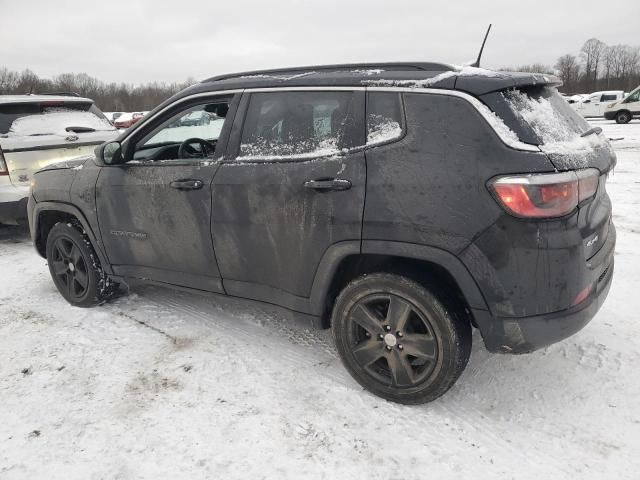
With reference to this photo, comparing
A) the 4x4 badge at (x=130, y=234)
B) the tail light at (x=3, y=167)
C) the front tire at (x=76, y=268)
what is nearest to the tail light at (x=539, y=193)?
the 4x4 badge at (x=130, y=234)

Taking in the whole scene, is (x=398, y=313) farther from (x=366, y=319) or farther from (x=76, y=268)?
(x=76, y=268)

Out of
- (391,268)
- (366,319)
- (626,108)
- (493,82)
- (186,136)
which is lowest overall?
(366,319)

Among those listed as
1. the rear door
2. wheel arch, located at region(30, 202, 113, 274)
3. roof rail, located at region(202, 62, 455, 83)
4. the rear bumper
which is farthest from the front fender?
the rear bumper

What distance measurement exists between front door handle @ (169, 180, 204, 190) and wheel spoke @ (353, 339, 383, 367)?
1383 millimetres

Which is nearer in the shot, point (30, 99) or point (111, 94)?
point (30, 99)

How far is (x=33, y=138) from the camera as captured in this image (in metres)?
5.89

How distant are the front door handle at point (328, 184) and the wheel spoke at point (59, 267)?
2.62 m

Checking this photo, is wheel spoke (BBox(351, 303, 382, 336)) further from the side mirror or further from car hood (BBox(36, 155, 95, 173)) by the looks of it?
car hood (BBox(36, 155, 95, 173))

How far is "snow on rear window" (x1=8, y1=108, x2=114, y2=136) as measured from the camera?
236 inches

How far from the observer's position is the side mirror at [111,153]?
3484mm

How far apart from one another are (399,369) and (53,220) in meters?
3.30

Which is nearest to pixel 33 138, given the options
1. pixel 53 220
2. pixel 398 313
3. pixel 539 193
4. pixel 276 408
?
pixel 53 220

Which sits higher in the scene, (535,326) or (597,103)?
(597,103)

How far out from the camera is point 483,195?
87.6 inches
